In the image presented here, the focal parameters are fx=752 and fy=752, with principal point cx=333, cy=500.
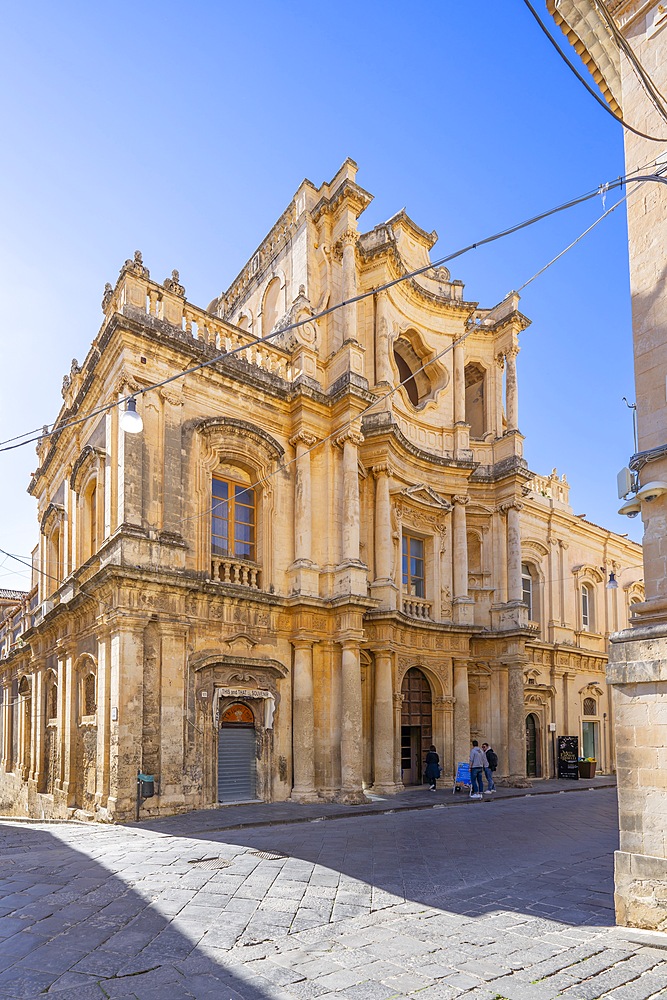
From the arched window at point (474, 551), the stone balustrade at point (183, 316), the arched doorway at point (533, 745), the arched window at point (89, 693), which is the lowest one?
the arched doorway at point (533, 745)

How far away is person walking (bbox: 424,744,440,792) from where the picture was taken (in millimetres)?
19781

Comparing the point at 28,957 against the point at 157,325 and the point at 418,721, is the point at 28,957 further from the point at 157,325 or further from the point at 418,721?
the point at 418,721

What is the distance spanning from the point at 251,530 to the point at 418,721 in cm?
759

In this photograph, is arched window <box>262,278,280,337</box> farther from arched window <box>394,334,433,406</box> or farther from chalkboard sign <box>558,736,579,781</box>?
chalkboard sign <box>558,736,579,781</box>

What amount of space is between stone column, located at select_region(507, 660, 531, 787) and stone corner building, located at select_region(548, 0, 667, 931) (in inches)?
628

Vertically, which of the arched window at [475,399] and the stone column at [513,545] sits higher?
the arched window at [475,399]

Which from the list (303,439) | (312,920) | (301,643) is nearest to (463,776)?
(301,643)

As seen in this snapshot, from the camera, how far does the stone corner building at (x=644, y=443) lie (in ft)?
22.0

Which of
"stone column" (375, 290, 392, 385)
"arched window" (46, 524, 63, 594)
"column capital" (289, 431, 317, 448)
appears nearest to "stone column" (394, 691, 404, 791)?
"column capital" (289, 431, 317, 448)

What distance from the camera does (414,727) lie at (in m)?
20.9

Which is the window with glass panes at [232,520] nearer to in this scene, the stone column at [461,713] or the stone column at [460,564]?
the stone column at [460,564]

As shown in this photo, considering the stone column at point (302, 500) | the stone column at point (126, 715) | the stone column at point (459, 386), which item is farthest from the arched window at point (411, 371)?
the stone column at point (126, 715)

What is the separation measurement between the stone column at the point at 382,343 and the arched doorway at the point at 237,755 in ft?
31.3

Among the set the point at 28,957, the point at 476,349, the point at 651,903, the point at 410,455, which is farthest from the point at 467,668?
the point at 28,957
